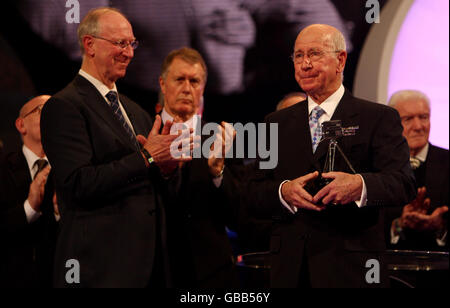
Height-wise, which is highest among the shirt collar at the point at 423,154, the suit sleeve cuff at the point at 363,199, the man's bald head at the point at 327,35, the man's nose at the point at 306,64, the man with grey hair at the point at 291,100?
the man's bald head at the point at 327,35

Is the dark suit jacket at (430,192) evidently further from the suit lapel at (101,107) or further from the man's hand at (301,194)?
the suit lapel at (101,107)

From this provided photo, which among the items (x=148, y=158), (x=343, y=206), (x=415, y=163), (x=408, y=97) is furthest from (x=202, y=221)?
(x=408, y=97)

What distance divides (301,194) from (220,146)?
71cm

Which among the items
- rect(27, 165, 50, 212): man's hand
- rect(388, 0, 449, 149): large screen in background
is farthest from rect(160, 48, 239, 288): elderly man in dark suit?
rect(388, 0, 449, 149): large screen in background

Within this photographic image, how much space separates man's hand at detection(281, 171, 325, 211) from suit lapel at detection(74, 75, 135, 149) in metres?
0.76

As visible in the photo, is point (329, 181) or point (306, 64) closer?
point (329, 181)

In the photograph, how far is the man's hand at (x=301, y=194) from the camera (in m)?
2.29

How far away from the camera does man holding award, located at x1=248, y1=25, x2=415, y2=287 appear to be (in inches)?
91.9

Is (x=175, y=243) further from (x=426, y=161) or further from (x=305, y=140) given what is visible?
(x=426, y=161)

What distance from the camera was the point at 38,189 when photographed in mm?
3322

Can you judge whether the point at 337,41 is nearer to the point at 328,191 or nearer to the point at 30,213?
the point at 328,191

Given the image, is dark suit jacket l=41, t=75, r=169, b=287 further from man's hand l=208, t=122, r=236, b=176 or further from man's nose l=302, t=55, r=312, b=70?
man's nose l=302, t=55, r=312, b=70

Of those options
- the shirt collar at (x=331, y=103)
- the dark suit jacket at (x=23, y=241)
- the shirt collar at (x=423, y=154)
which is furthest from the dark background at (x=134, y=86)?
the shirt collar at (x=331, y=103)
